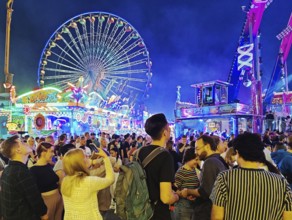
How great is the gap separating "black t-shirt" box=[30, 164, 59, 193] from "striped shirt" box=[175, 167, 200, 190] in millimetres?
1487

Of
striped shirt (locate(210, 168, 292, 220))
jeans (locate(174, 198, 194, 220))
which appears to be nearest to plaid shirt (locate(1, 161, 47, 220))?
jeans (locate(174, 198, 194, 220))

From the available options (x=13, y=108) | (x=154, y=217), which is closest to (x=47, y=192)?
(x=154, y=217)

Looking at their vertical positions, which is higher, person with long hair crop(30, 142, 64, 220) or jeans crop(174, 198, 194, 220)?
person with long hair crop(30, 142, 64, 220)

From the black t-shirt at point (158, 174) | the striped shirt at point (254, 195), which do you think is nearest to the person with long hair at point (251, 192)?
the striped shirt at point (254, 195)

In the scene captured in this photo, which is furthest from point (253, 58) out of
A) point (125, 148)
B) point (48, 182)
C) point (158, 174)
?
point (158, 174)

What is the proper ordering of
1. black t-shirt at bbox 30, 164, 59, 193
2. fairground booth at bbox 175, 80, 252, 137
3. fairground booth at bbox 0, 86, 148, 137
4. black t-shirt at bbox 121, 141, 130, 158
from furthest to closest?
fairground booth at bbox 0, 86, 148, 137 → fairground booth at bbox 175, 80, 252, 137 → black t-shirt at bbox 121, 141, 130, 158 → black t-shirt at bbox 30, 164, 59, 193

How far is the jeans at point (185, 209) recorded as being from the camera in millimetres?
3658

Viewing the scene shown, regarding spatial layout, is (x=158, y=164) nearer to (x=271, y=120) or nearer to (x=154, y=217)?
(x=154, y=217)

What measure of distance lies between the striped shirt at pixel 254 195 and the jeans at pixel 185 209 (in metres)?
1.58

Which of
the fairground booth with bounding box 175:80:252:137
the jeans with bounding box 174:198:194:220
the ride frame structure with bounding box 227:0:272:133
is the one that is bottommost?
the jeans with bounding box 174:198:194:220

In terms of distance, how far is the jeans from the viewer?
366 cm

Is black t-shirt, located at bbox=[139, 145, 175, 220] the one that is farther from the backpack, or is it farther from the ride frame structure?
the ride frame structure

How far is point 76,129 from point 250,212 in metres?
22.4

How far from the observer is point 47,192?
3488 millimetres
